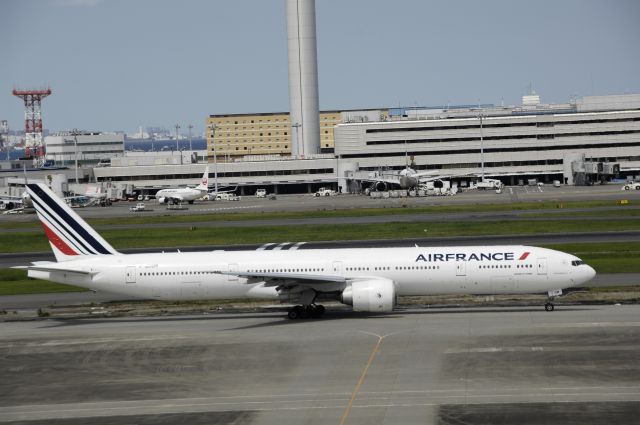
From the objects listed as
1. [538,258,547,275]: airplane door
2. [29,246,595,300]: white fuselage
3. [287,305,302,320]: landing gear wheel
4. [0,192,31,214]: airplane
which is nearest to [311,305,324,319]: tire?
[287,305,302,320]: landing gear wheel

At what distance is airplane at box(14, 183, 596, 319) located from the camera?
5175 cm

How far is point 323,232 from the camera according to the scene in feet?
305

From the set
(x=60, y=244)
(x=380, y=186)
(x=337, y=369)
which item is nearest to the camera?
(x=337, y=369)

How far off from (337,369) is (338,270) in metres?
13.2

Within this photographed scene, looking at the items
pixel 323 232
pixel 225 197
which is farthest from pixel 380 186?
pixel 323 232

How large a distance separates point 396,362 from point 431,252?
13.0m

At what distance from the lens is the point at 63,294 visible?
64875 mm

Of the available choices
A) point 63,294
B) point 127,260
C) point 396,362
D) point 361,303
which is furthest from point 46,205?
point 396,362

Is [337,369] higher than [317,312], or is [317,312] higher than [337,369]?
[317,312]

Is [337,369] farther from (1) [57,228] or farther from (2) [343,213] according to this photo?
(2) [343,213]

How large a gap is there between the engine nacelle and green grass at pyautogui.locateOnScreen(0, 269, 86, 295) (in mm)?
24797

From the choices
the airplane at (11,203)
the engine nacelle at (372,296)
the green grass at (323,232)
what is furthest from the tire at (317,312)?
the airplane at (11,203)

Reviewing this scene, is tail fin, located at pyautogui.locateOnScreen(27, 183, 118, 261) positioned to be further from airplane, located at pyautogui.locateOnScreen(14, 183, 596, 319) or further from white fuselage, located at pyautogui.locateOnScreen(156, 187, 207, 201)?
white fuselage, located at pyautogui.locateOnScreen(156, 187, 207, 201)

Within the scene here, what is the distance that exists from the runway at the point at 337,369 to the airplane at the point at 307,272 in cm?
152
